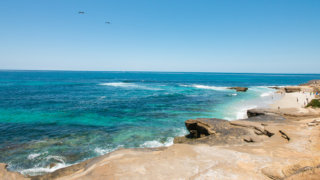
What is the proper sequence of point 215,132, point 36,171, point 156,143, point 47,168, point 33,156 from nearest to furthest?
point 36,171 < point 47,168 < point 33,156 < point 215,132 < point 156,143

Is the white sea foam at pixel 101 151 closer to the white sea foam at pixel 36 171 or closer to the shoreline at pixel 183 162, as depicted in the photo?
the white sea foam at pixel 36 171

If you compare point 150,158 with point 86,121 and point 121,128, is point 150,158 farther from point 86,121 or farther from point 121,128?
point 86,121

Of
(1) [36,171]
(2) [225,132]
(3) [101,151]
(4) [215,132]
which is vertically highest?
(2) [225,132]

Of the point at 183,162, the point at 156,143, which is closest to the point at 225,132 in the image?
the point at 156,143

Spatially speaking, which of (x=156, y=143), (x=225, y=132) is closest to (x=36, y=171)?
(x=156, y=143)

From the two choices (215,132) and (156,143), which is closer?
(215,132)

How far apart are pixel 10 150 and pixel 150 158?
1407 cm

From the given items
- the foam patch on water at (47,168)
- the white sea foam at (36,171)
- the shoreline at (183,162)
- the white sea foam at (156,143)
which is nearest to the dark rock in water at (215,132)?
the shoreline at (183,162)

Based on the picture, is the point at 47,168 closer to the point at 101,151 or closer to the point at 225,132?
the point at 101,151

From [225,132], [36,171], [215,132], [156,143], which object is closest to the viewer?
[36,171]

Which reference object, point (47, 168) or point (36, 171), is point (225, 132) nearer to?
point (47, 168)

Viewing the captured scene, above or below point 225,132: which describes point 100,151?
below

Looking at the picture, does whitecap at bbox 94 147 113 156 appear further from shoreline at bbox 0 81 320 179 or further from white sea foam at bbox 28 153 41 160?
white sea foam at bbox 28 153 41 160

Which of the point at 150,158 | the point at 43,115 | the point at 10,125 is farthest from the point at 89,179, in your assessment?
the point at 43,115
